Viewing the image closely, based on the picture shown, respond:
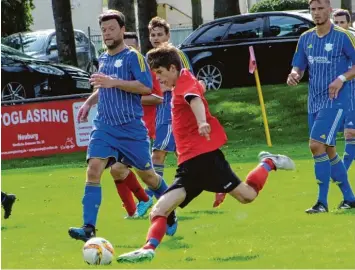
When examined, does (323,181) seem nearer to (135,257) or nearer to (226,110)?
(135,257)

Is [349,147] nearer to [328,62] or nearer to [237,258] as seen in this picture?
[328,62]

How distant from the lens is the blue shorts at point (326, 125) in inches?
430

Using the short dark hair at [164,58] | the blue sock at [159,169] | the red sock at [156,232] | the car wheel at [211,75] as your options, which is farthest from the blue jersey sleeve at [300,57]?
the car wheel at [211,75]

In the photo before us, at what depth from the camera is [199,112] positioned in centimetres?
844

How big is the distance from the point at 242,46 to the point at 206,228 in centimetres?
1706

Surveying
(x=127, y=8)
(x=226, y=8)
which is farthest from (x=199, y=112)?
(x=226, y=8)

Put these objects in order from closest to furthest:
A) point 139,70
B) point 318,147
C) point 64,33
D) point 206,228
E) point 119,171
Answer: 1. point 139,70
2. point 206,228
3. point 318,147
4. point 119,171
5. point 64,33

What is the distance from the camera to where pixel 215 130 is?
8922mm

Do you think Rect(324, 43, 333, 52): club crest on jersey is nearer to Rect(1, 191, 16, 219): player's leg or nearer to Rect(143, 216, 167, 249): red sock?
Rect(143, 216, 167, 249): red sock

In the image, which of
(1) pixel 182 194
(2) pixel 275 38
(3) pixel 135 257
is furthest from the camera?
(2) pixel 275 38

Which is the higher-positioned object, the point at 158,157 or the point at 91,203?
the point at 91,203

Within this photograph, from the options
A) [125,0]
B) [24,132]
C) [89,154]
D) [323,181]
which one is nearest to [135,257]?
[89,154]

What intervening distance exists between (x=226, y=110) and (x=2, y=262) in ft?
59.9

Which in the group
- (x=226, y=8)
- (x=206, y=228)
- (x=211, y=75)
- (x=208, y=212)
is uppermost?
(x=206, y=228)
